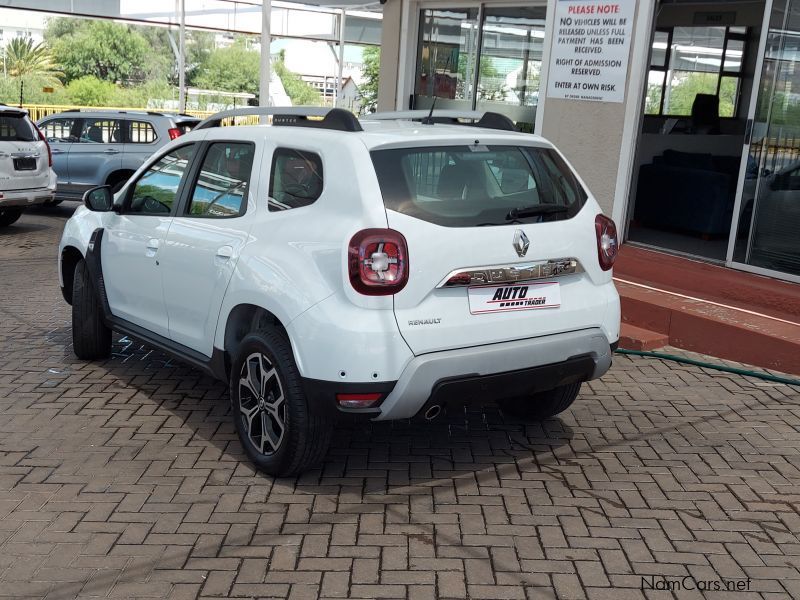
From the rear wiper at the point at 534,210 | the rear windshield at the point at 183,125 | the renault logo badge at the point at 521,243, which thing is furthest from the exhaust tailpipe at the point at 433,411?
the rear windshield at the point at 183,125

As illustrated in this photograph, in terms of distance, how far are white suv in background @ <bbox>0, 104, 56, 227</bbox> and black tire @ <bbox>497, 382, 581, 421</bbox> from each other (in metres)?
9.28

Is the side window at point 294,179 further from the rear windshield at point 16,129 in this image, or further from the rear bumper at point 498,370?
the rear windshield at point 16,129

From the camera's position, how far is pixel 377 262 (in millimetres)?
4039

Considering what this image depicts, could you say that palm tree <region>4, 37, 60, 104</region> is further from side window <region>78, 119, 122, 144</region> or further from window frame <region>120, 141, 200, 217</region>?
window frame <region>120, 141, 200, 217</region>

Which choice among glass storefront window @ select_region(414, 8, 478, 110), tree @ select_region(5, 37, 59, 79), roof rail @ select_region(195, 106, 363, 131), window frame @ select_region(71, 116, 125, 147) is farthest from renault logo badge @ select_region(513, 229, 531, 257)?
tree @ select_region(5, 37, 59, 79)

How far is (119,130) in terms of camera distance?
1450 centimetres

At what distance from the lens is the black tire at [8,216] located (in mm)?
13648

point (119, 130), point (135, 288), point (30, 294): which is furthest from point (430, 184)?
point (119, 130)

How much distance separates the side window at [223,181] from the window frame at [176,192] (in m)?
0.12

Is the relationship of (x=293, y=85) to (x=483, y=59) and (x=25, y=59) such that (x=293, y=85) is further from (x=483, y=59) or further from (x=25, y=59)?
(x=483, y=59)

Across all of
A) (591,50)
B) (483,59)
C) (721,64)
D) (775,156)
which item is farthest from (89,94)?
(775,156)

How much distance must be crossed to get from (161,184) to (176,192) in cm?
26

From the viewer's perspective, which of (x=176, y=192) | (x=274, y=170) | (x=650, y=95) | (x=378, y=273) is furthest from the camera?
(x=650, y=95)

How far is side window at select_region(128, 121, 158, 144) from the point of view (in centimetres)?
1433
